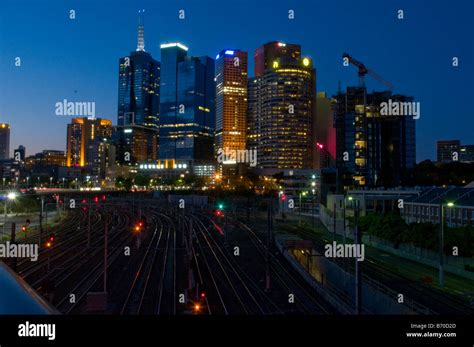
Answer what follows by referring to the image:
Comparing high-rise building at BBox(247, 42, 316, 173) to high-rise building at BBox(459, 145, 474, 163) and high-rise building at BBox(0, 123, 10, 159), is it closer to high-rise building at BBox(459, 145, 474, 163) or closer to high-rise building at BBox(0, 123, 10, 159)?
high-rise building at BBox(459, 145, 474, 163)

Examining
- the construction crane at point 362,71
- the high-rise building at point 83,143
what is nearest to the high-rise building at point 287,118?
the construction crane at point 362,71

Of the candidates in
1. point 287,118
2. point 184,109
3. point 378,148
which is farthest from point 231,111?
point 378,148

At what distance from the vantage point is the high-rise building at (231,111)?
7313 inches

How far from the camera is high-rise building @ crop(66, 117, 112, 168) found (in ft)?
584

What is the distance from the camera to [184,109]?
609 ft

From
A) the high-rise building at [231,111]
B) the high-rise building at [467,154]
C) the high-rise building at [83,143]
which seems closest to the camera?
the high-rise building at [467,154]

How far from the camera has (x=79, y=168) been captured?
15012cm

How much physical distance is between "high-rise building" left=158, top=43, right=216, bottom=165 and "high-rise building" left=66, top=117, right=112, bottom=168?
1108 inches

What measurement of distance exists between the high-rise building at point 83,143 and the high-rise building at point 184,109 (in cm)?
2815

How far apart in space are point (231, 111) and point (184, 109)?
2091 cm

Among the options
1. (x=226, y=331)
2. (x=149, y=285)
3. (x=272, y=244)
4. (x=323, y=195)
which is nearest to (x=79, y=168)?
(x=323, y=195)

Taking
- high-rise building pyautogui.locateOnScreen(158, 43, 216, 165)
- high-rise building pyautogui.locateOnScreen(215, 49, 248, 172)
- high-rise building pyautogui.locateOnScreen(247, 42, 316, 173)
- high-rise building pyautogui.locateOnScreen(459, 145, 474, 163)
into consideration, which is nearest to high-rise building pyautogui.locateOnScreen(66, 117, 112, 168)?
high-rise building pyautogui.locateOnScreen(158, 43, 216, 165)

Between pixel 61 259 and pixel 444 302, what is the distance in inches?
833

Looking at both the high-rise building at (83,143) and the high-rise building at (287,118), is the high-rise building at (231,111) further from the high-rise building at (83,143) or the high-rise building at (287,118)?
the high-rise building at (83,143)
